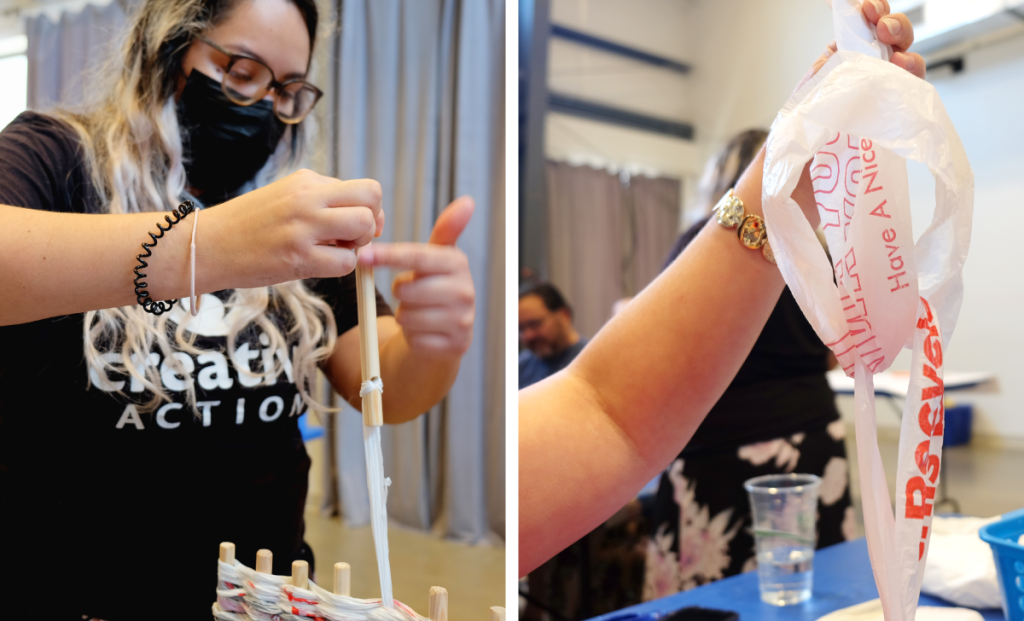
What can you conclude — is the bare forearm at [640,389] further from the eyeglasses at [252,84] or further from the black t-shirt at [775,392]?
the black t-shirt at [775,392]

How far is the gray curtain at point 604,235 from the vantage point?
2.54m

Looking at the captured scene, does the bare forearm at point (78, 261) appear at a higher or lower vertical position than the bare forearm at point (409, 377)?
higher

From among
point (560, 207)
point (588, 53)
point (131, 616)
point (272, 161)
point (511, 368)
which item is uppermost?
point (588, 53)

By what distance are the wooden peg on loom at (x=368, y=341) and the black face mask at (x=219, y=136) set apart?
0.28 m

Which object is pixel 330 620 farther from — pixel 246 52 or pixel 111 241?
pixel 246 52

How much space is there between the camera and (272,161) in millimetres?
765

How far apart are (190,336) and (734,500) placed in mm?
966

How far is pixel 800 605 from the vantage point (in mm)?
631

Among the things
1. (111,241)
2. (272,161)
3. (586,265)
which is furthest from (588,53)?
(111,241)

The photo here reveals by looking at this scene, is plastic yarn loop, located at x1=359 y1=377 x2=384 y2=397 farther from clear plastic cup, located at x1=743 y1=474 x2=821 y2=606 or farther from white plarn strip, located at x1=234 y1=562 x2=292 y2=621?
clear plastic cup, located at x1=743 y1=474 x2=821 y2=606

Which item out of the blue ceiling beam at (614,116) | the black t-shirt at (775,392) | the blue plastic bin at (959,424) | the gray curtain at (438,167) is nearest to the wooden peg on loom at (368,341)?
the black t-shirt at (775,392)

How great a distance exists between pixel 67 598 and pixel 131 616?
0.19ft

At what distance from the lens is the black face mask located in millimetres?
648

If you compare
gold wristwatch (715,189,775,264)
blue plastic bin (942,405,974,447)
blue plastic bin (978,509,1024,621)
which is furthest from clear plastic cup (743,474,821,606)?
blue plastic bin (942,405,974,447)
